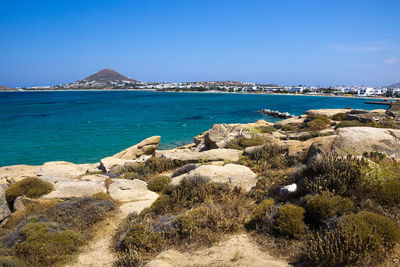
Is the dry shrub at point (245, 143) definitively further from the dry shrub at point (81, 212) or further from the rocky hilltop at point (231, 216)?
the dry shrub at point (81, 212)

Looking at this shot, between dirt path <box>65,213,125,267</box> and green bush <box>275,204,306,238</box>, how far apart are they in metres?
4.06

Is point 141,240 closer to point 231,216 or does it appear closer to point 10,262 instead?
point 231,216

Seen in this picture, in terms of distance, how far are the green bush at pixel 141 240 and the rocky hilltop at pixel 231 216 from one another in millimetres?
26

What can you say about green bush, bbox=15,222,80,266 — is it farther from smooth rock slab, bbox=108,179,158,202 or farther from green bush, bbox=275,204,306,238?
green bush, bbox=275,204,306,238

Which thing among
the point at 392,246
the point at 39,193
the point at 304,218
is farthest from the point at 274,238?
the point at 39,193

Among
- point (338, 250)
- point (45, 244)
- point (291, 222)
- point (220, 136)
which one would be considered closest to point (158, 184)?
point (45, 244)

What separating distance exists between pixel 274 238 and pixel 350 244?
1.64 metres

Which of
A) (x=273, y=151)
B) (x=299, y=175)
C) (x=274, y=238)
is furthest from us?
(x=273, y=151)

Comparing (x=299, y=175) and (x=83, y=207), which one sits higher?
(x=299, y=175)

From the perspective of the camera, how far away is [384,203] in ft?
19.6

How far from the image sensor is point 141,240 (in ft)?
19.5

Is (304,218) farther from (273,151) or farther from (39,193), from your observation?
(39,193)

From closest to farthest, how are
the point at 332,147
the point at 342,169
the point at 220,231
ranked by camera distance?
1. the point at 220,231
2. the point at 342,169
3. the point at 332,147

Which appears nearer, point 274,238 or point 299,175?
point 274,238
